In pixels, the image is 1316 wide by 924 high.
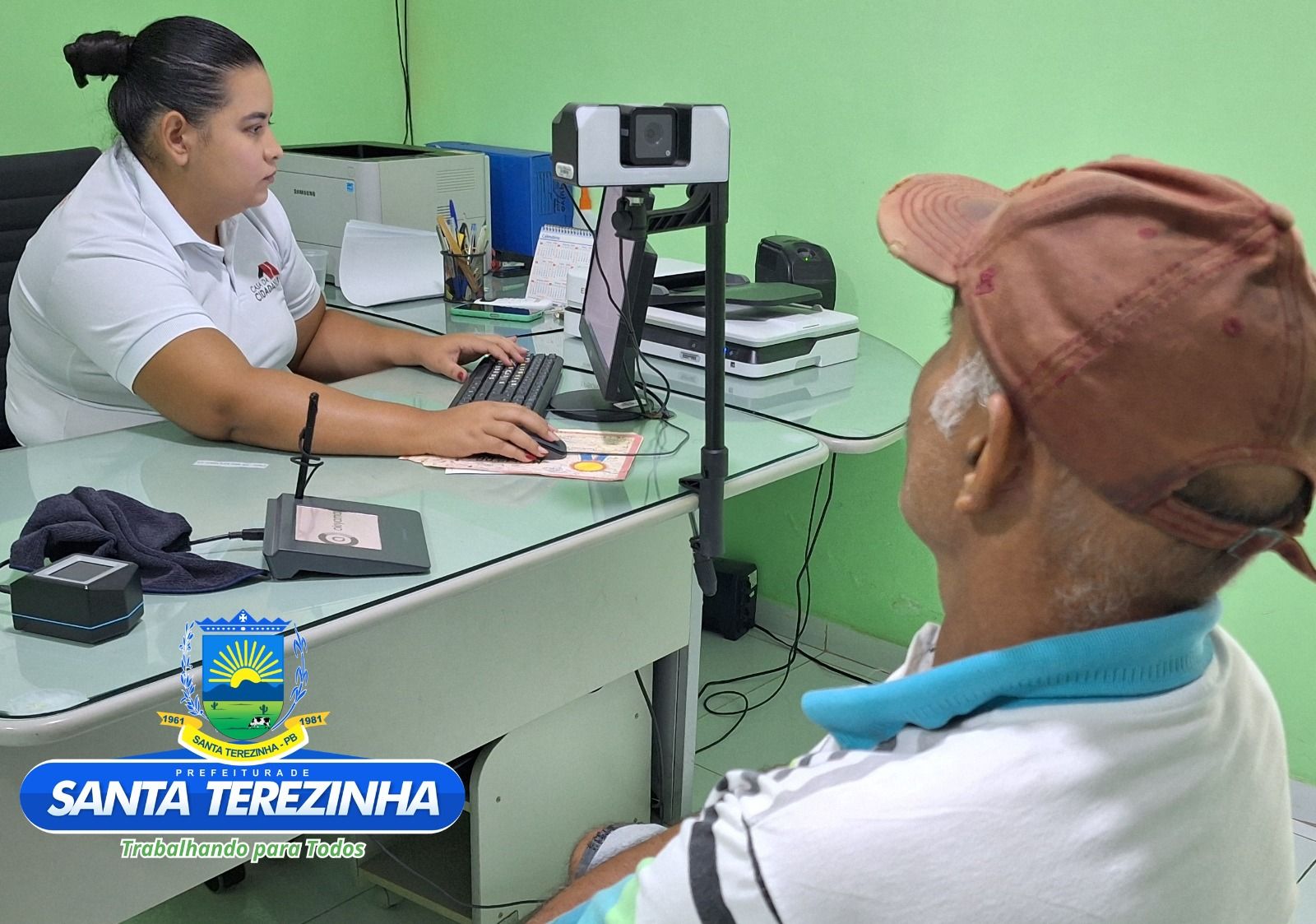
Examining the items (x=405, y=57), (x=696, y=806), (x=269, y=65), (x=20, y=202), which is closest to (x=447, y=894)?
(x=696, y=806)

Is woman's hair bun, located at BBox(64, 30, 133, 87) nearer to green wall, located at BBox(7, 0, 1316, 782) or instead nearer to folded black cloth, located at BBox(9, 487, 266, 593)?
folded black cloth, located at BBox(9, 487, 266, 593)

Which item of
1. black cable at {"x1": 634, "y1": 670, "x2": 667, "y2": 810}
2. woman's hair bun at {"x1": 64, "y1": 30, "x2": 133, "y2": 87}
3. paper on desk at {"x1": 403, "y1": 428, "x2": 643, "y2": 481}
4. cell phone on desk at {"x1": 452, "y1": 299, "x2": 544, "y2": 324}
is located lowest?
black cable at {"x1": 634, "y1": 670, "x2": 667, "y2": 810}

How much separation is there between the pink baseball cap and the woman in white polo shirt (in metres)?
1.05

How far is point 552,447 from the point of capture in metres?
1.71

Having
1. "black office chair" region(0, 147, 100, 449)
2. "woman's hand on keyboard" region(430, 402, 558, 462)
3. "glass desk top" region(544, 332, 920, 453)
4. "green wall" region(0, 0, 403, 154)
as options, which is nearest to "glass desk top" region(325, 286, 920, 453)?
"glass desk top" region(544, 332, 920, 453)

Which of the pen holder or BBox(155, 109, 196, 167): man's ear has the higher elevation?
BBox(155, 109, 196, 167): man's ear

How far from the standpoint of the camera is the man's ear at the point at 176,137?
1.84 m

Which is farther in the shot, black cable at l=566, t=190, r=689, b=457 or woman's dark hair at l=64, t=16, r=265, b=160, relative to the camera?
woman's dark hair at l=64, t=16, r=265, b=160

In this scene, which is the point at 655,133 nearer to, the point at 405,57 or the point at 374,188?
the point at 374,188

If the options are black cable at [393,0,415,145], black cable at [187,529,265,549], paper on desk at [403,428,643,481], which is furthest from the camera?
black cable at [393,0,415,145]

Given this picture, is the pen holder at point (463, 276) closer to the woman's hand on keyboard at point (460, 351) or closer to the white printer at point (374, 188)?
the white printer at point (374, 188)

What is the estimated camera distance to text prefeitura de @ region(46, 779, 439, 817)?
1.28 meters

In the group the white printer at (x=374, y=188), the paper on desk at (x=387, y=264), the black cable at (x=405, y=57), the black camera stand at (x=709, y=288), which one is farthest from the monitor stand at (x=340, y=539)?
the black cable at (x=405, y=57)

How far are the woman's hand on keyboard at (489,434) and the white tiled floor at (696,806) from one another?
0.77 meters
